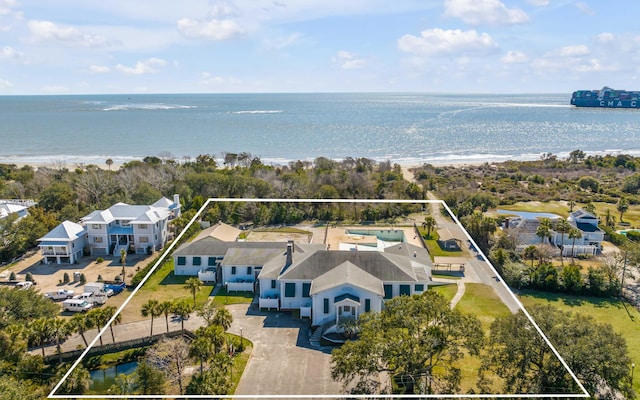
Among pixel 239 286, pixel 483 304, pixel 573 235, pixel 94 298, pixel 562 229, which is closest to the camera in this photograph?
pixel 483 304

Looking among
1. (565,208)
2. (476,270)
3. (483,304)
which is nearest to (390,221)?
(476,270)

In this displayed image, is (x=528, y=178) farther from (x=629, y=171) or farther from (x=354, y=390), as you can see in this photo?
(x=354, y=390)

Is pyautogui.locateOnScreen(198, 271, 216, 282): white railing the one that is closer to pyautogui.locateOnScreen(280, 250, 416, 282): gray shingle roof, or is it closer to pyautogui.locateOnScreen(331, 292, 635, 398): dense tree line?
pyautogui.locateOnScreen(280, 250, 416, 282): gray shingle roof

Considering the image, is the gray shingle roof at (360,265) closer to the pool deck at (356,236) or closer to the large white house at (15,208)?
the pool deck at (356,236)

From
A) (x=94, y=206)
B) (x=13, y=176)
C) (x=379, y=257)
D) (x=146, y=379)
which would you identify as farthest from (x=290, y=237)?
(x=13, y=176)

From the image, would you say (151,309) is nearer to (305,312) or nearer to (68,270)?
(305,312)

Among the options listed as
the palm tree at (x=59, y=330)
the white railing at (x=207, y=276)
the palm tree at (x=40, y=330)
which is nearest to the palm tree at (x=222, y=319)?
the white railing at (x=207, y=276)
